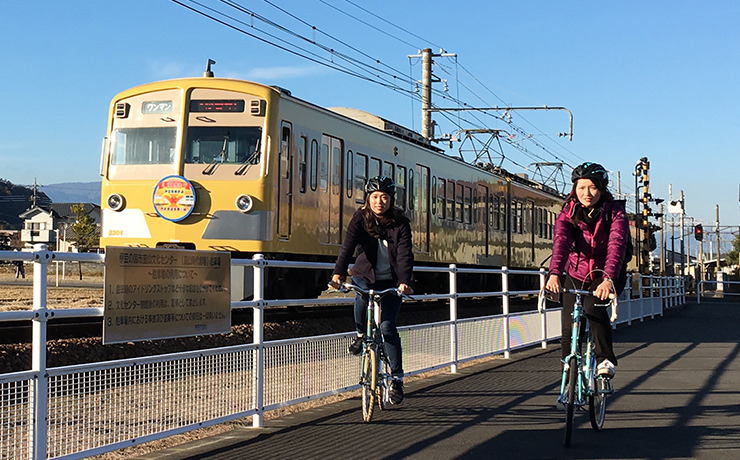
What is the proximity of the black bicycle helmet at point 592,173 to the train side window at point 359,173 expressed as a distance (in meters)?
10.4

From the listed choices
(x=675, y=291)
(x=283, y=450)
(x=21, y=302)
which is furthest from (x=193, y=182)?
(x=675, y=291)

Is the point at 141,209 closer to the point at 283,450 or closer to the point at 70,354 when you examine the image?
the point at 70,354

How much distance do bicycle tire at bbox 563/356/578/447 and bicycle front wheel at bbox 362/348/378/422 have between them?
150cm

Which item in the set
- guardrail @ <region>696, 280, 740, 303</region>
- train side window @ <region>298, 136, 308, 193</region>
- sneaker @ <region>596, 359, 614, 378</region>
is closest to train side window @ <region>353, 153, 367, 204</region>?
train side window @ <region>298, 136, 308, 193</region>

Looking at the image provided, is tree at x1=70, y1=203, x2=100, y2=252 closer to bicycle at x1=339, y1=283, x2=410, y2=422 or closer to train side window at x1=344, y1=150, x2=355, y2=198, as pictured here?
train side window at x1=344, y1=150, x2=355, y2=198

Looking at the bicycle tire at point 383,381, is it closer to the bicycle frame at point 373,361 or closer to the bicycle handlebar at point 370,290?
the bicycle frame at point 373,361

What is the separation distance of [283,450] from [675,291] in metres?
29.1

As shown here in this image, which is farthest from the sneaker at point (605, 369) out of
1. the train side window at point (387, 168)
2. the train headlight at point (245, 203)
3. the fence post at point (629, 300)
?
the fence post at point (629, 300)

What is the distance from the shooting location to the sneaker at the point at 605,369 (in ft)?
21.2

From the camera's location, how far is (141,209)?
1427 centimetres

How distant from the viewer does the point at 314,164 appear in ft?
50.3

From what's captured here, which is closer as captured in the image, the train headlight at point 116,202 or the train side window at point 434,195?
the train headlight at point 116,202

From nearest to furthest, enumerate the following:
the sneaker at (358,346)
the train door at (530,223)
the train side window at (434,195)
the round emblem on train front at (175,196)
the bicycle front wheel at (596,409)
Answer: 1. the bicycle front wheel at (596,409)
2. the sneaker at (358,346)
3. the round emblem on train front at (175,196)
4. the train side window at (434,195)
5. the train door at (530,223)

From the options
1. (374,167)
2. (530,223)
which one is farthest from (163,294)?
(530,223)
